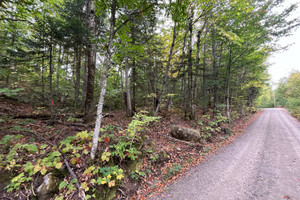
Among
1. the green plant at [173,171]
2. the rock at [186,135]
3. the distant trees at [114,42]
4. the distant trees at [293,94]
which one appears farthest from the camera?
the distant trees at [293,94]

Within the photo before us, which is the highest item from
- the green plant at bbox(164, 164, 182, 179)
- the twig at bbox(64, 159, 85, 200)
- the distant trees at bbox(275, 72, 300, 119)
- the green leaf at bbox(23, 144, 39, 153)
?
the distant trees at bbox(275, 72, 300, 119)

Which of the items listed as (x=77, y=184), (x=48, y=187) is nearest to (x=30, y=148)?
(x=48, y=187)

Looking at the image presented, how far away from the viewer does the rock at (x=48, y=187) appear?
2512mm

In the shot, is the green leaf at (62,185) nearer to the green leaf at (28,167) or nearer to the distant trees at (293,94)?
the green leaf at (28,167)

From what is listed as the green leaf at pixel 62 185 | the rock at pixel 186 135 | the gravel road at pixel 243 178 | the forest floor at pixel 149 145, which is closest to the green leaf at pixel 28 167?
the forest floor at pixel 149 145

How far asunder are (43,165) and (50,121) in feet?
9.33

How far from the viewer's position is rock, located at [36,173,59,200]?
251 cm

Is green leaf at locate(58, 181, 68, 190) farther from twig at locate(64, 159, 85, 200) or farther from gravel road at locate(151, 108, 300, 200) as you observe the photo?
gravel road at locate(151, 108, 300, 200)

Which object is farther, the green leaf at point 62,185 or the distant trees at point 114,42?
the distant trees at point 114,42

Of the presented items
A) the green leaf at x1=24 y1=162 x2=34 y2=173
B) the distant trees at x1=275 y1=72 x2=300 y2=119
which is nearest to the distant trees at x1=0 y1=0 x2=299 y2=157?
the green leaf at x1=24 y1=162 x2=34 y2=173

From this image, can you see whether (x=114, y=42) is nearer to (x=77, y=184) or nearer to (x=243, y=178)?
(x=77, y=184)

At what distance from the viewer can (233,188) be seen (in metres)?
3.15

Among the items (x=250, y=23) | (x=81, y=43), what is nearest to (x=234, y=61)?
(x=250, y=23)

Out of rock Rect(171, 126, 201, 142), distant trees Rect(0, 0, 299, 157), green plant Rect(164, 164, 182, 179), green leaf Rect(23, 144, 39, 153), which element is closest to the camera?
green leaf Rect(23, 144, 39, 153)
